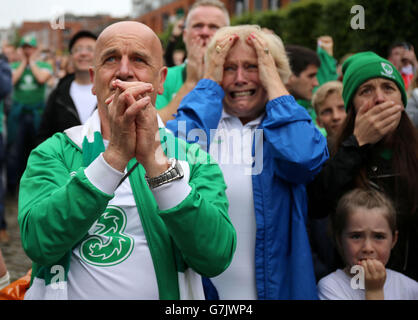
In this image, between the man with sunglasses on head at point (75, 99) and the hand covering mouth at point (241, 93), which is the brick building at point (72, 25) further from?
the hand covering mouth at point (241, 93)

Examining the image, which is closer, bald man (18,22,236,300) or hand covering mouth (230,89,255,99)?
bald man (18,22,236,300)

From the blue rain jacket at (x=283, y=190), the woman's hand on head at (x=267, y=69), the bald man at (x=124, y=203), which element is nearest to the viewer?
the bald man at (x=124, y=203)

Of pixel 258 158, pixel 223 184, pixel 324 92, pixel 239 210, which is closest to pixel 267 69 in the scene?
pixel 258 158

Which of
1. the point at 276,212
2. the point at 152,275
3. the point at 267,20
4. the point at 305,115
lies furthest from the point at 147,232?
the point at 267,20

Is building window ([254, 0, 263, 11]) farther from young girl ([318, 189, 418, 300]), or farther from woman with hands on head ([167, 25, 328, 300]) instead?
young girl ([318, 189, 418, 300])

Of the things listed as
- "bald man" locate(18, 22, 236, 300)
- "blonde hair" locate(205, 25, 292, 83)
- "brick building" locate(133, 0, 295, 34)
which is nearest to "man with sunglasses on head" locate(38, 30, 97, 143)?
"blonde hair" locate(205, 25, 292, 83)

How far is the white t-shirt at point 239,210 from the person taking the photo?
7.55ft

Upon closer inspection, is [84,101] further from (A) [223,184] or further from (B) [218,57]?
(A) [223,184]

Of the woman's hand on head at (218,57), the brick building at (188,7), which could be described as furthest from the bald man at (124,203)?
the brick building at (188,7)

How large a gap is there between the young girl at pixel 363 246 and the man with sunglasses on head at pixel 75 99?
2.70m

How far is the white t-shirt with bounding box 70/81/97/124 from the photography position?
14.8 feet

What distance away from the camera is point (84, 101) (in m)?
4.55

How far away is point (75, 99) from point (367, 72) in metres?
2.88

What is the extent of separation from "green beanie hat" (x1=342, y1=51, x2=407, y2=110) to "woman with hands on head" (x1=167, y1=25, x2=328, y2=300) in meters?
0.38
